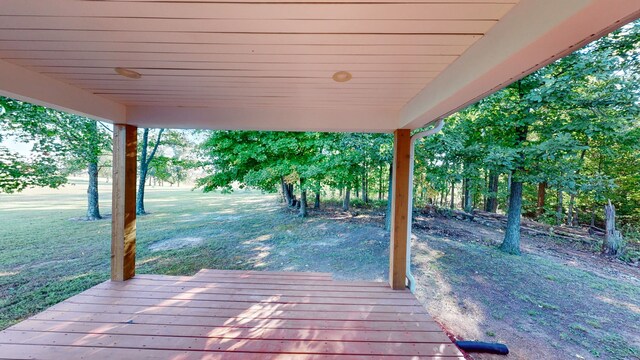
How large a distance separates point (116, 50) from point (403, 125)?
90.5 inches

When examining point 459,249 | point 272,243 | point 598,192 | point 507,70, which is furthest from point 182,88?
point 598,192

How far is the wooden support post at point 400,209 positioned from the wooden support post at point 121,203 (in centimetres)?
293

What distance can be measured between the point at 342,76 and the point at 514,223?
19.5ft

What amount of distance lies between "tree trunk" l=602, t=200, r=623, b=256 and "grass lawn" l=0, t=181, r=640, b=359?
1.46 feet

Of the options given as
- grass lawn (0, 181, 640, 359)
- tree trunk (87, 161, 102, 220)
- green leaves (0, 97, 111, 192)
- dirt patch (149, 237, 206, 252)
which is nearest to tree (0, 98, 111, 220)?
green leaves (0, 97, 111, 192)

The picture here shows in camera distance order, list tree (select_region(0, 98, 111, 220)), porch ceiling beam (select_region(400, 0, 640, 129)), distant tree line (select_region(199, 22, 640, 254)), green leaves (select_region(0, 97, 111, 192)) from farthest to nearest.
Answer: tree (select_region(0, 98, 111, 220)) → green leaves (select_region(0, 97, 111, 192)) → distant tree line (select_region(199, 22, 640, 254)) → porch ceiling beam (select_region(400, 0, 640, 129))

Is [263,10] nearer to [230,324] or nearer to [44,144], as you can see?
[230,324]

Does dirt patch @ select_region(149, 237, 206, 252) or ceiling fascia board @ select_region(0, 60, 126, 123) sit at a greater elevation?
ceiling fascia board @ select_region(0, 60, 126, 123)

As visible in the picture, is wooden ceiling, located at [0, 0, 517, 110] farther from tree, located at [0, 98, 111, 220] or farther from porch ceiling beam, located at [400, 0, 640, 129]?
tree, located at [0, 98, 111, 220]

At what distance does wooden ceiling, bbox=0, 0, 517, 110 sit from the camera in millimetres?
998

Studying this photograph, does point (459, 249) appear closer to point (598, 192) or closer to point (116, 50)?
point (598, 192)

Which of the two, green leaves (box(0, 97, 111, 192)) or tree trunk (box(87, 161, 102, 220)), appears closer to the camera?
green leaves (box(0, 97, 111, 192))

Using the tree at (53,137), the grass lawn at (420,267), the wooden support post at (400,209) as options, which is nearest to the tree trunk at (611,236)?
the grass lawn at (420,267)

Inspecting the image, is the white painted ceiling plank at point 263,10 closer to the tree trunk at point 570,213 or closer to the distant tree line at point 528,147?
the distant tree line at point 528,147
